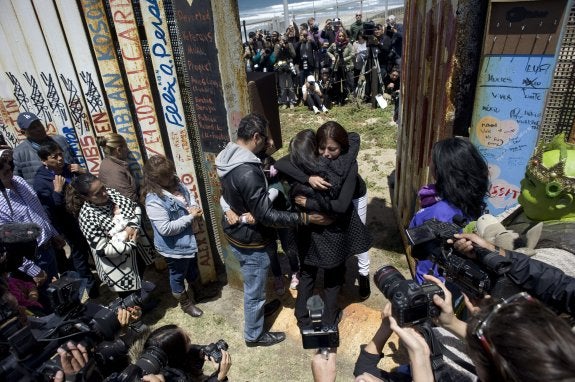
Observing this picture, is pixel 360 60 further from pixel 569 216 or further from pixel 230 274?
pixel 569 216

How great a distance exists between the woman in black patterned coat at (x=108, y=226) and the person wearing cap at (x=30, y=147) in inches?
36.0

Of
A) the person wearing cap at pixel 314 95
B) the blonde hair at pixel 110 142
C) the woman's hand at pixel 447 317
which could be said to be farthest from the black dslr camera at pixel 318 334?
the person wearing cap at pixel 314 95

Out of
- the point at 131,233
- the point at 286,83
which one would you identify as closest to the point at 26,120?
the point at 131,233

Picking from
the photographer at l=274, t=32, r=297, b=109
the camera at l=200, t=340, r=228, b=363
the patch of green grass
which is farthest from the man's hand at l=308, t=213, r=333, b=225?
the photographer at l=274, t=32, r=297, b=109

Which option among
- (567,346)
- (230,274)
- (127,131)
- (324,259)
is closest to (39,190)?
(127,131)

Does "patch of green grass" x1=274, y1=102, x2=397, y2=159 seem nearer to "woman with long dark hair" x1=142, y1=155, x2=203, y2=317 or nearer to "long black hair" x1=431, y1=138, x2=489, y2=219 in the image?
"woman with long dark hair" x1=142, y1=155, x2=203, y2=317

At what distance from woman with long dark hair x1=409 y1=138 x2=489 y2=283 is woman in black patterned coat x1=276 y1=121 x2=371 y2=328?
26.0 inches

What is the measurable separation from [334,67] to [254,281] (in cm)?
970

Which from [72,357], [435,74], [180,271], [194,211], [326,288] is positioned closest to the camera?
[72,357]

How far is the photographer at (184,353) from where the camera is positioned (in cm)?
216

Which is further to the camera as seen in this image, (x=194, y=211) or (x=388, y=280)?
(x=194, y=211)

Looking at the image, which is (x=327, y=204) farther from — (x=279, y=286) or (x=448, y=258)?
(x=279, y=286)

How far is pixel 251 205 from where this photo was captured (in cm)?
297

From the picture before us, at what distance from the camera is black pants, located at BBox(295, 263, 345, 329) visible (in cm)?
332
